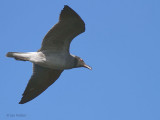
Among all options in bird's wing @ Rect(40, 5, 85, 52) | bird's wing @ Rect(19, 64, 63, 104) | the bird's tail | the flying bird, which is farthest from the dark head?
the bird's tail

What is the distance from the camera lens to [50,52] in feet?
38.8

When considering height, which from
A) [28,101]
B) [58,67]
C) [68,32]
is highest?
[68,32]

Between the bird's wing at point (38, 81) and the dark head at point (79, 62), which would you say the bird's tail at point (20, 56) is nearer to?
the bird's wing at point (38, 81)

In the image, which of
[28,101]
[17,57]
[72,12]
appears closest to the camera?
[72,12]

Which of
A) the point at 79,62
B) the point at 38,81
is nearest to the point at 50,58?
the point at 79,62

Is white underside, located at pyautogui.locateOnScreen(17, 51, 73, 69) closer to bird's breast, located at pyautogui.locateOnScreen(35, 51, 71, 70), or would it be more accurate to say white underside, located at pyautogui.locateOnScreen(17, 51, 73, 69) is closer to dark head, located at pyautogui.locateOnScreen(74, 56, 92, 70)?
bird's breast, located at pyautogui.locateOnScreen(35, 51, 71, 70)

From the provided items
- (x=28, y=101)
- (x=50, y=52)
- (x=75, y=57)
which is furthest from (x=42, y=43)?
(x=28, y=101)

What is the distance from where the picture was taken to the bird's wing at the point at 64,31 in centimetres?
1105

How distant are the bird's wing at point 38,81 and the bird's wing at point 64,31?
3.15ft

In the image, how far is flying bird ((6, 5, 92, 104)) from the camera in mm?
11177

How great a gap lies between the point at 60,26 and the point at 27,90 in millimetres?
2491

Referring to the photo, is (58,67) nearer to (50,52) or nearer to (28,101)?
(50,52)

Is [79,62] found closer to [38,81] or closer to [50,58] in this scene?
[50,58]

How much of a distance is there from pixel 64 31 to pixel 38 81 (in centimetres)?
205
